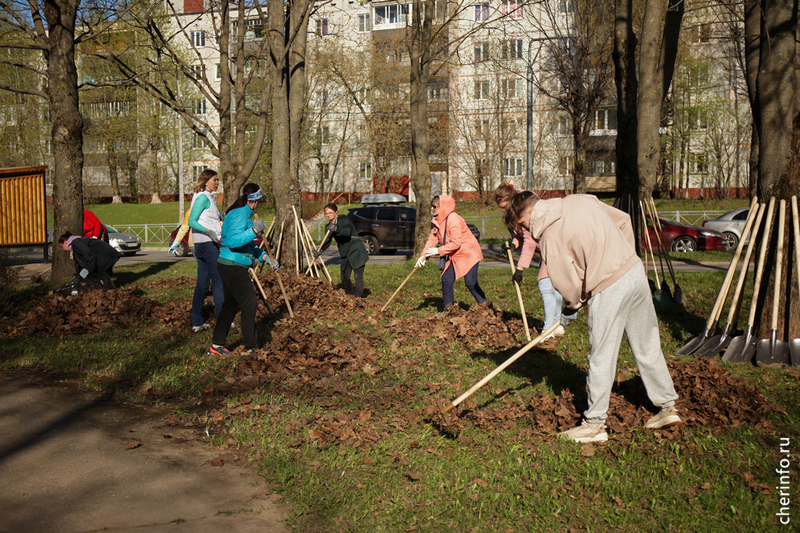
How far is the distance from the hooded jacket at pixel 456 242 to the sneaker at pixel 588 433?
408 cm

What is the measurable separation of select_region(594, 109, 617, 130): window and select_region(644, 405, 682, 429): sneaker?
129ft

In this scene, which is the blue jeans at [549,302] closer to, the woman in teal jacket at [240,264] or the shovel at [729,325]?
the shovel at [729,325]

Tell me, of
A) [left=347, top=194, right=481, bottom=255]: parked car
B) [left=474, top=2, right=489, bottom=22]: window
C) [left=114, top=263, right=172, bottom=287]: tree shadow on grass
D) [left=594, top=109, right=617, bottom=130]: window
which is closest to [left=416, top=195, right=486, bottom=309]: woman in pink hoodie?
[left=474, top=2, right=489, bottom=22]: window

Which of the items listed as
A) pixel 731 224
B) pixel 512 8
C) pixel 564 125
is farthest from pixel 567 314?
pixel 564 125

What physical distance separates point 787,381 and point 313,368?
14.5 feet

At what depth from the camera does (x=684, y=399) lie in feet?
15.5

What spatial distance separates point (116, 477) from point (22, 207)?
1467 cm

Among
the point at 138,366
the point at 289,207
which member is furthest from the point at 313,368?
the point at 289,207

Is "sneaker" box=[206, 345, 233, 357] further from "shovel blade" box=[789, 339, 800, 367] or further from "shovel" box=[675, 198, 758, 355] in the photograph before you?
"shovel blade" box=[789, 339, 800, 367]

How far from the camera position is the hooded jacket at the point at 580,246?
4.16 m

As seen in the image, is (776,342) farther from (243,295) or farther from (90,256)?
(90,256)

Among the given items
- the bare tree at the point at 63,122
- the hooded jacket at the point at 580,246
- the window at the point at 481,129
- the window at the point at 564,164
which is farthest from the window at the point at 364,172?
the hooded jacket at the point at 580,246

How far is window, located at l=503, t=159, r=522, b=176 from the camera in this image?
41688 mm

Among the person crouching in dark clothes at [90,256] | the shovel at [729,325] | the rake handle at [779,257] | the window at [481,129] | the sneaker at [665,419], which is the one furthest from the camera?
the window at [481,129]
